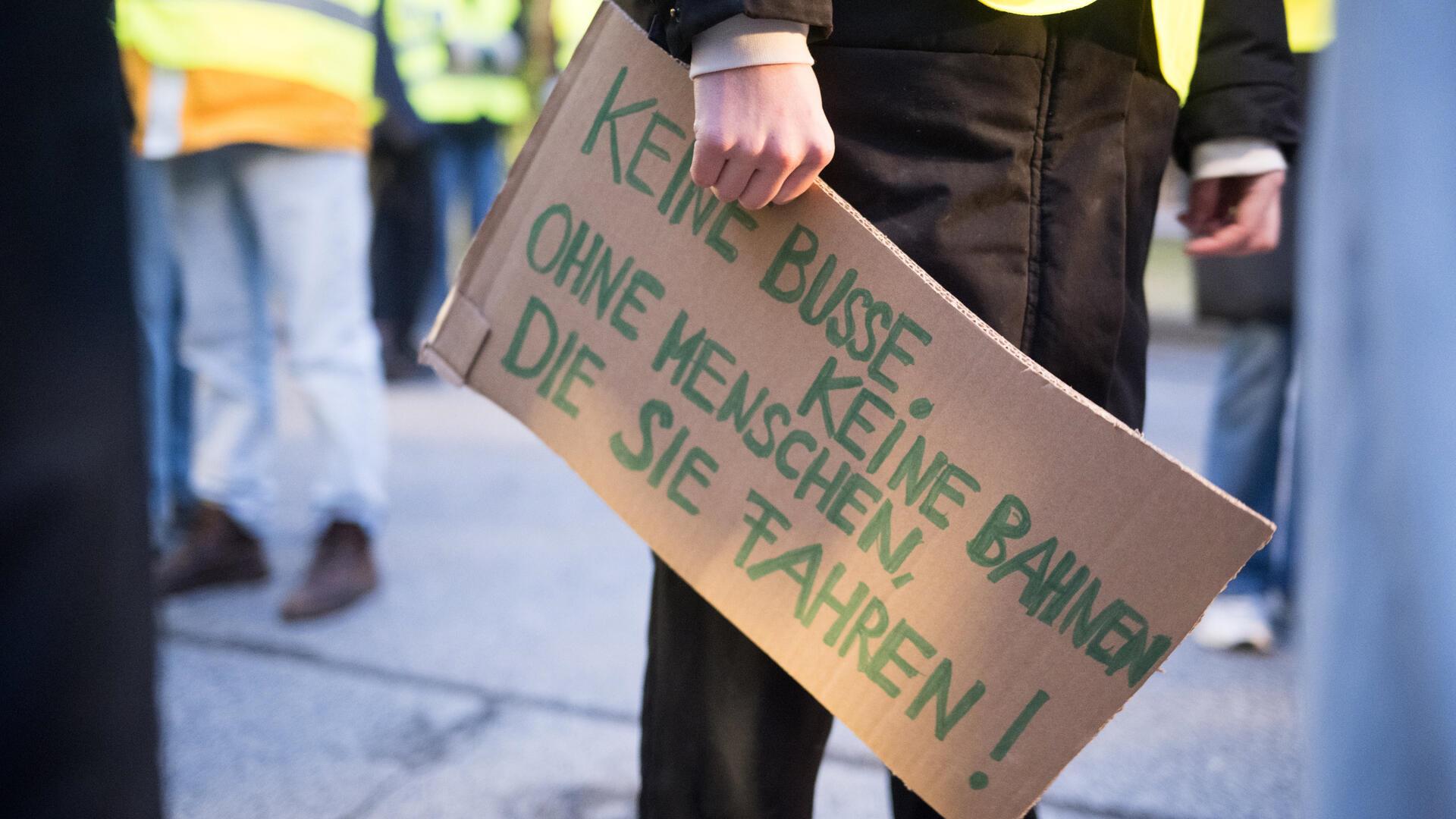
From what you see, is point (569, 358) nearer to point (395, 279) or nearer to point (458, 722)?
point (458, 722)

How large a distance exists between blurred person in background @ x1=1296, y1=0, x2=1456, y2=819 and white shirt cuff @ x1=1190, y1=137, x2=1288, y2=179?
6.3 inches

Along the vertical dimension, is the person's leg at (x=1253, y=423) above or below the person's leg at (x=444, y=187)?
above

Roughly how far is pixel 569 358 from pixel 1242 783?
4.30ft

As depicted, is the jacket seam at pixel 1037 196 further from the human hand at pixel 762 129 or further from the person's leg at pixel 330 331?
the person's leg at pixel 330 331

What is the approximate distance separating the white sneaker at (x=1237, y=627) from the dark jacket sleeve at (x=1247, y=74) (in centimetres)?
→ 139

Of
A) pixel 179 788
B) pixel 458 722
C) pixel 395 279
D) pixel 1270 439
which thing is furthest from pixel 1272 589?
pixel 395 279

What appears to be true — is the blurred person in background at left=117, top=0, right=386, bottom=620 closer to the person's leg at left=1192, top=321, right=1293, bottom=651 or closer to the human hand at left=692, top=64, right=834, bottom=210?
the human hand at left=692, top=64, right=834, bottom=210

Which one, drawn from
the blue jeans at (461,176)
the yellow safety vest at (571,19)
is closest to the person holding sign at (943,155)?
the yellow safety vest at (571,19)

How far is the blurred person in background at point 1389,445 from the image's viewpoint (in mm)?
974

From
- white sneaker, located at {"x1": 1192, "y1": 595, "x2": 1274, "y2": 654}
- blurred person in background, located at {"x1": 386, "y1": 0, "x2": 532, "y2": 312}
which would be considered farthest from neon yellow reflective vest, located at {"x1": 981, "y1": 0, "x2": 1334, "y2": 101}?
blurred person in background, located at {"x1": 386, "y1": 0, "x2": 532, "y2": 312}

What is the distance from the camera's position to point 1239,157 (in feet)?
3.77

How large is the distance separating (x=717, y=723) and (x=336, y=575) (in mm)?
1650

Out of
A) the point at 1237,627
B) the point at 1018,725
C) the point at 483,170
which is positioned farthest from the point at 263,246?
the point at 483,170

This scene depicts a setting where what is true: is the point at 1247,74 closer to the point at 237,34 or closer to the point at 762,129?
the point at 762,129
